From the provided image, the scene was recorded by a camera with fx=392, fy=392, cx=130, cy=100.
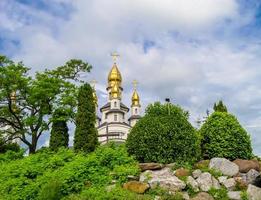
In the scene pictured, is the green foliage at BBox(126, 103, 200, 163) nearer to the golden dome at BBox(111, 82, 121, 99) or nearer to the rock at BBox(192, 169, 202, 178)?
the rock at BBox(192, 169, 202, 178)

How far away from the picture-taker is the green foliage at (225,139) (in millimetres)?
11398

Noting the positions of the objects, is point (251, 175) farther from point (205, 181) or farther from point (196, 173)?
point (196, 173)

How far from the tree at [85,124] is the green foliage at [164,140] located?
4.85 meters

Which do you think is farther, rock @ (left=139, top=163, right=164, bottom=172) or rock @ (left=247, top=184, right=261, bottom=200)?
rock @ (left=139, top=163, right=164, bottom=172)

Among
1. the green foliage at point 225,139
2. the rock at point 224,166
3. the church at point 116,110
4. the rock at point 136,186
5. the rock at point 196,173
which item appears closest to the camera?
the rock at point 136,186

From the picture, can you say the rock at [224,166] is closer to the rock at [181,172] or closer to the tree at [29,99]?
the rock at [181,172]

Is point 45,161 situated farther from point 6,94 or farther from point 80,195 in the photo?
point 6,94

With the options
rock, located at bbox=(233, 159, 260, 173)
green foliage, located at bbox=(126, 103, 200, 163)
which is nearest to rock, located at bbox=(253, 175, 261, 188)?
rock, located at bbox=(233, 159, 260, 173)

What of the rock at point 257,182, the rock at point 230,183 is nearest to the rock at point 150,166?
the rock at point 230,183

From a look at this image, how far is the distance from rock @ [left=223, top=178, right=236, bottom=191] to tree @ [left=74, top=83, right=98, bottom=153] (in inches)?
278

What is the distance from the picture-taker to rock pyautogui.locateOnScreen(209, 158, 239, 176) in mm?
10250

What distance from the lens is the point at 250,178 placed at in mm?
10031

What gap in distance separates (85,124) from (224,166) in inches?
305

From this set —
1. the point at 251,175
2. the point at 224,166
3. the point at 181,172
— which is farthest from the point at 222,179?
the point at 181,172
